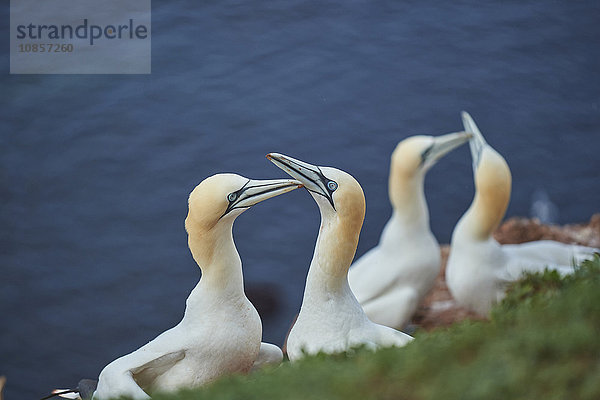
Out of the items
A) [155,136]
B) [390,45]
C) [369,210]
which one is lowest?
[369,210]

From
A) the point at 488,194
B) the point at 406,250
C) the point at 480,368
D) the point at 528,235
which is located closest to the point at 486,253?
the point at 488,194

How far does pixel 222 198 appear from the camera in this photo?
7.95 ft

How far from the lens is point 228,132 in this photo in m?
5.46

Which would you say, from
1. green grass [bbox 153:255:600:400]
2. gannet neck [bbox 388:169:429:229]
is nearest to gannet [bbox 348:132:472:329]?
gannet neck [bbox 388:169:429:229]

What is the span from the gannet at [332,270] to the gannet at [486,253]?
177 cm

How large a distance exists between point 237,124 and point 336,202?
3.13m

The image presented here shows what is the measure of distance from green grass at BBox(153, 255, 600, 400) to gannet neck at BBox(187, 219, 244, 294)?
2.42 feet

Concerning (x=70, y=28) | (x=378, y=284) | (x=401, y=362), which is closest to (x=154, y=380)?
(x=401, y=362)

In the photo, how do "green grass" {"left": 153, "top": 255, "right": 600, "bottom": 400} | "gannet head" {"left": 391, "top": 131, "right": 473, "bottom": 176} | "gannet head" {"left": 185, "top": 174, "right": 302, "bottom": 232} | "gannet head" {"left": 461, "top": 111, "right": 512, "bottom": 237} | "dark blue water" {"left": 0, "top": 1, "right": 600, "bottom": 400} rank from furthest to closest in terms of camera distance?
"dark blue water" {"left": 0, "top": 1, "right": 600, "bottom": 400}, "gannet head" {"left": 391, "top": 131, "right": 473, "bottom": 176}, "gannet head" {"left": 461, "top": 111, "right": 512, "bottom": 237}, "gannet head" {"left": 185, "top": 174, "right": 302, "bottom": 232}, "green grass" {"left": 153, "top": 255, "right": 600, "bottom": 400}

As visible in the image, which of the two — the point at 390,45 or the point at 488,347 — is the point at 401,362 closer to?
the point at 488,347

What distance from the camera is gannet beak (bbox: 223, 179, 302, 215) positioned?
8.04 ft

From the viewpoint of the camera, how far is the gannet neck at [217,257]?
250 centimetres

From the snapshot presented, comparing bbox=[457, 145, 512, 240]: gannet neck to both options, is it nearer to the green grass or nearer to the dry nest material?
the dry nest material

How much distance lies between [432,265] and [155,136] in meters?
2.34
